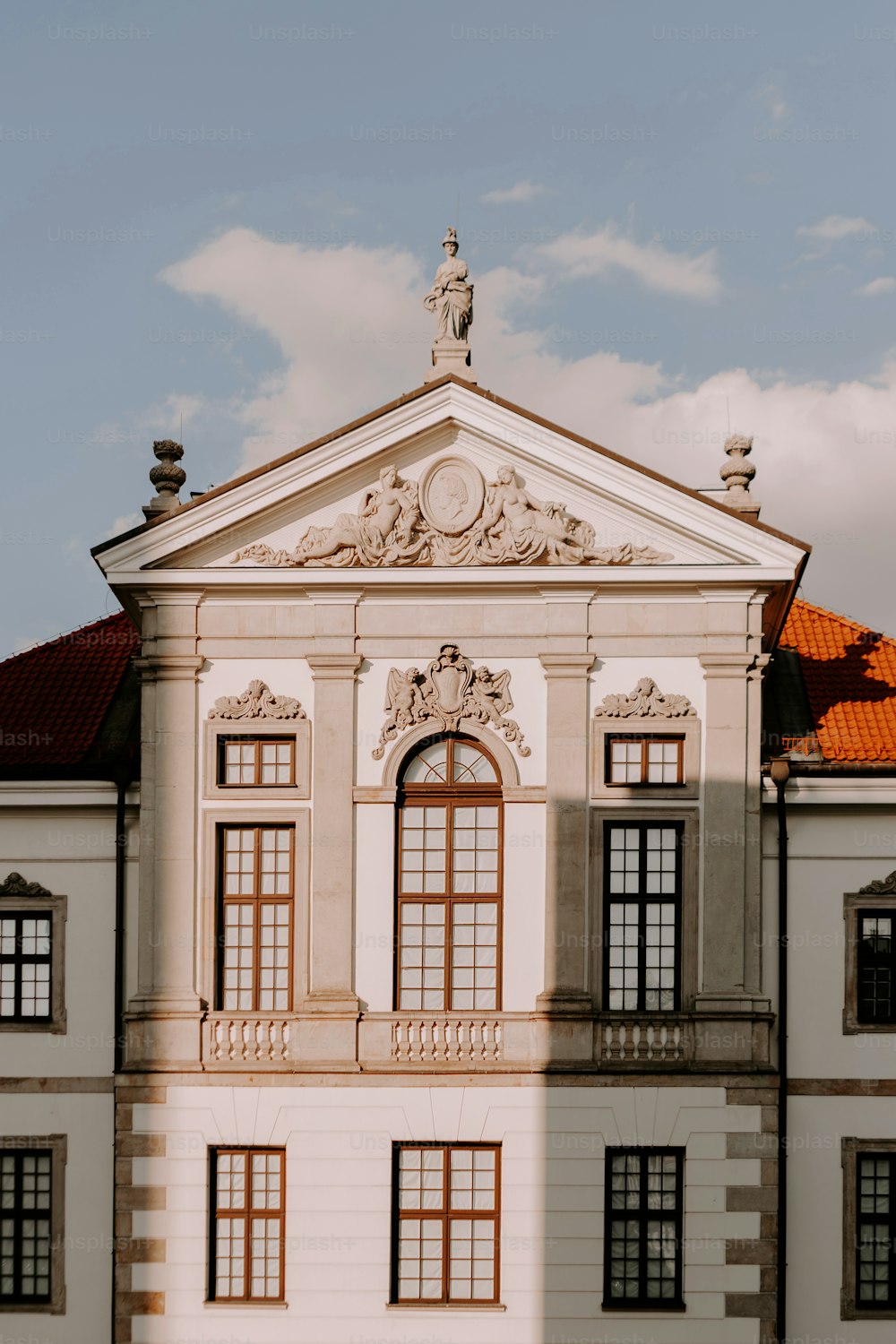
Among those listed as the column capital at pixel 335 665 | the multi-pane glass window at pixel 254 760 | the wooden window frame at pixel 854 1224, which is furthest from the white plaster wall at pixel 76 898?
the wooden window frame at pixel 854 1224

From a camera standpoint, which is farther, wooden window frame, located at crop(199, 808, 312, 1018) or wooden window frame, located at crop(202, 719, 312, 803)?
wooden window frame, located at crop(202, 719, 312, 803)

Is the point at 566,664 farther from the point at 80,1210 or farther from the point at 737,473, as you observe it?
the point at 80,1210

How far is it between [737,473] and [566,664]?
533cm

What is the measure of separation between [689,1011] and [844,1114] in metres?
3.10

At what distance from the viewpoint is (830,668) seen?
2775cm

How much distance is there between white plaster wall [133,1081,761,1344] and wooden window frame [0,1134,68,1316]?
164 cm

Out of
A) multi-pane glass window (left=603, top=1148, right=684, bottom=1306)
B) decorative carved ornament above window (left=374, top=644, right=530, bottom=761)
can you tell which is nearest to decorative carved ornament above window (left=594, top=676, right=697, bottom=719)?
decorative carved ornament above window (left=374, top=644, right=530, bottom=761)

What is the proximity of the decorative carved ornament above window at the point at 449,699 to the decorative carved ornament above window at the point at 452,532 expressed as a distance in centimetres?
165

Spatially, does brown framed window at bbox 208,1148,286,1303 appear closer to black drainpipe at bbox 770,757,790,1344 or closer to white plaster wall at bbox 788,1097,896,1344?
black drainpipe at bbox 770,757,790,1344

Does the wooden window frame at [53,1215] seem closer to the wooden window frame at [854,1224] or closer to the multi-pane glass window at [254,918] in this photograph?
the multi-pane glass window at [254,918]

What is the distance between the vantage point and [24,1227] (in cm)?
2398

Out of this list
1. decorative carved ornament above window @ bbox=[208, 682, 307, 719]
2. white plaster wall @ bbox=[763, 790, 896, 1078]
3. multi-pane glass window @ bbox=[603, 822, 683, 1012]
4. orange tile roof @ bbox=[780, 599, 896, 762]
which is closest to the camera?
multi-pane glass window @ bbox=[603, 822, 683, 1012]

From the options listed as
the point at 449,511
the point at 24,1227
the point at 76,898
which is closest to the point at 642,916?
the point at 449,511

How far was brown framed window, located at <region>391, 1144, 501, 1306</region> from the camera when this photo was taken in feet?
74.8
